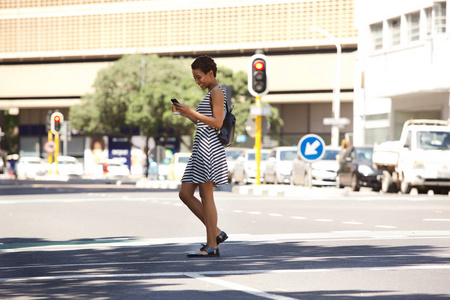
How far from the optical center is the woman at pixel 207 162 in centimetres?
1072

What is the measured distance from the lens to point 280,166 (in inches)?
1528

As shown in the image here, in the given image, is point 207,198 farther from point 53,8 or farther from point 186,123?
point 53,8

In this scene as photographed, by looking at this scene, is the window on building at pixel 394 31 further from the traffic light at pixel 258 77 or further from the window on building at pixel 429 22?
the traffic light at pixel 258 77

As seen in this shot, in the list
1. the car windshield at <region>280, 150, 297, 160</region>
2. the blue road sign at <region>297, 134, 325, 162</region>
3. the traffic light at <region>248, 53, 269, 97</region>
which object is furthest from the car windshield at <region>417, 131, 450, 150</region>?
the car windshield at <region>280, 150, 297, 160</region>

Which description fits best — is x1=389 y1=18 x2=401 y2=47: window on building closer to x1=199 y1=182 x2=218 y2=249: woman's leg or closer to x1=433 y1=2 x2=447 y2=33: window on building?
x1=433 y1=2 x2=447 y2=33: window on building

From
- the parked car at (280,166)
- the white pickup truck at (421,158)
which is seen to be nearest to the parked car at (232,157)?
the parked car at (280,166)

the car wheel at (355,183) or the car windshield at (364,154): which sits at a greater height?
the car windshield at (364,154)

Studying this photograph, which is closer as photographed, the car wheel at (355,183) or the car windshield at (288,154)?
the car wheel at (355,183)

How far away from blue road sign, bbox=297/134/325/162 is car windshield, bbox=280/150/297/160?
435 inches

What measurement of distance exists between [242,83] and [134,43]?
697 inches

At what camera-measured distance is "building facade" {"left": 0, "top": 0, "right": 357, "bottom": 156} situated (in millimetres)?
79812

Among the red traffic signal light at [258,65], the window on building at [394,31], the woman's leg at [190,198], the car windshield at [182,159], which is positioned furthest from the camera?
the window on building at [394,31]

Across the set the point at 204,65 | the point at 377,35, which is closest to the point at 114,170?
the point at 377,35

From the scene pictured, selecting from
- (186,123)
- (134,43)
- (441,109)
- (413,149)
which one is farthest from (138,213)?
(134,43)
